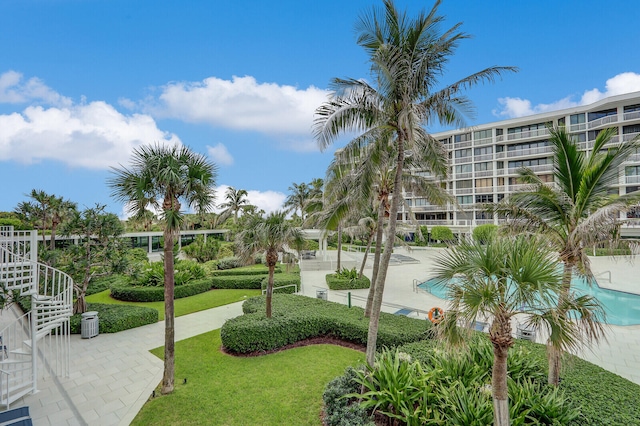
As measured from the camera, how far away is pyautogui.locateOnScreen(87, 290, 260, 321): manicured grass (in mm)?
16188

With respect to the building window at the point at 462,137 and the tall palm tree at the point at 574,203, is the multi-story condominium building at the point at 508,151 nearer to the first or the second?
the building window at the point at 462,137

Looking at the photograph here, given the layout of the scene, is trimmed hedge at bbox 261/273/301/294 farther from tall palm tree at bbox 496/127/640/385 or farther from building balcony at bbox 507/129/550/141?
building balcony at bbox 507/129/550/141

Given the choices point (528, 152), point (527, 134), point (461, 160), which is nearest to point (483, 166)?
point (461, 160)

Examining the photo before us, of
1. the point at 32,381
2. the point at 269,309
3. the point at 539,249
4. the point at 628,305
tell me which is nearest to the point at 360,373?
the point at 539,249

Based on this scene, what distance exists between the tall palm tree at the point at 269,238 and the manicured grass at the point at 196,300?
6.77 m

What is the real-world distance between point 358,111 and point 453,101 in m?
2.45

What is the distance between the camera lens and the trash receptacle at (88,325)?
38.8ft

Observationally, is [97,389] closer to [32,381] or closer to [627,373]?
[32,381]

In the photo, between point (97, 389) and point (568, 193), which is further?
point (97, 389)

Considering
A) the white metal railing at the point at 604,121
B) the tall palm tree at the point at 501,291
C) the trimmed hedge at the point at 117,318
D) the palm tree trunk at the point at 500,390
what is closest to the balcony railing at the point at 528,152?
the white metal railing at the point at 604,121

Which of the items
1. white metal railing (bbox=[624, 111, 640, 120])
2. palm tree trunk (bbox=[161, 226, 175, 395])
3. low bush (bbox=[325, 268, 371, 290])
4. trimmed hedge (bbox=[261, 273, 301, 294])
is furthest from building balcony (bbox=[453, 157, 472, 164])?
palm tree trunk (bbox=[161, 226, 175, 395])

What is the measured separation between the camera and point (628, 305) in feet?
54.8

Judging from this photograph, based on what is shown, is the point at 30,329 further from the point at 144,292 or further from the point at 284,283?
the point at 284,283

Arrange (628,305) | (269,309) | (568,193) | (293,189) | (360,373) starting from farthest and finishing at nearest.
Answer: (293,189) < (628,305) < (269,309) < (568,193) < (360,373)
